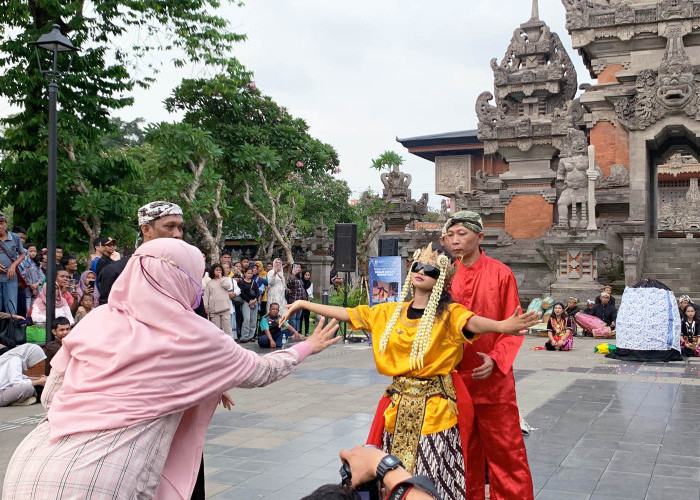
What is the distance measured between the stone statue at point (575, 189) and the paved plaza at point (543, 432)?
882 cm

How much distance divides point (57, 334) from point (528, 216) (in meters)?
17.8

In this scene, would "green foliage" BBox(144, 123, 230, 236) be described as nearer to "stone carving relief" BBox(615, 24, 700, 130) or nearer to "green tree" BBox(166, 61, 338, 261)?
"green tree" BBox(166, 61, 338, 261)

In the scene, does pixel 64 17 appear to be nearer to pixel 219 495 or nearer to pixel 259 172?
pixel 259 172

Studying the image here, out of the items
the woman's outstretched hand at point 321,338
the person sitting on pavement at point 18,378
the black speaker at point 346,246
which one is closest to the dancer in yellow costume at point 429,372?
the woman's outstretched hand at point 321,338

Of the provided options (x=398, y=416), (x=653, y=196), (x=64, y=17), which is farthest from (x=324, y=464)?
(x=653, y=196)

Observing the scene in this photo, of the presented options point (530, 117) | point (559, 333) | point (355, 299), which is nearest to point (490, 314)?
point (559, 333)

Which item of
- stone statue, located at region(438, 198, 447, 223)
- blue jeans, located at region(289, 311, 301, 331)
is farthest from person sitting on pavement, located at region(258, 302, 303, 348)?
stone statue, located at region(438, 198, 447, 223)

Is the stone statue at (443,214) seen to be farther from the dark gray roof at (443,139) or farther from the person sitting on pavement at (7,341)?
the person sitting on pavement at (7,341)

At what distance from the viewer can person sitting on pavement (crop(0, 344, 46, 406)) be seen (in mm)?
7823

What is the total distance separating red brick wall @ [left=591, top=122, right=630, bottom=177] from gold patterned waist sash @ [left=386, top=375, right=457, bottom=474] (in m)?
20.0

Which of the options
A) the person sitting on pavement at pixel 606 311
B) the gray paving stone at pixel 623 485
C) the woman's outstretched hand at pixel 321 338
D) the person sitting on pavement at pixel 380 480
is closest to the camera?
the person sitting on pavement at pixel 380 480

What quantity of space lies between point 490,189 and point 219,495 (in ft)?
70.0

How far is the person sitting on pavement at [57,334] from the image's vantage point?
26.8 ft

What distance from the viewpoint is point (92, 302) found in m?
10.4
